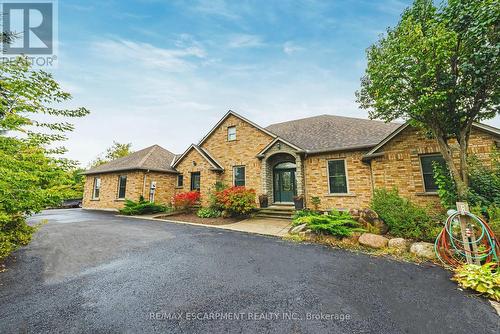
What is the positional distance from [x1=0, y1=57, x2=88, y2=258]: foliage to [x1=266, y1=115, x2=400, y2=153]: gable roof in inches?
397

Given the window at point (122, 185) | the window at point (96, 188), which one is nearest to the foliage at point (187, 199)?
the window at point (122, 185)

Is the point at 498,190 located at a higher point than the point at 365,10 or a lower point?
lower

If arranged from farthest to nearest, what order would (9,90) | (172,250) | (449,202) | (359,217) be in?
(359,217)
(449,202)
(172,250)
(9,90)

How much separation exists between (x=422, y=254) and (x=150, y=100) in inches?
724

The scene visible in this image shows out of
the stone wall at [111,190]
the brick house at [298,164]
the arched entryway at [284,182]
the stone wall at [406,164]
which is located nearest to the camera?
the stone wall at [406,164]

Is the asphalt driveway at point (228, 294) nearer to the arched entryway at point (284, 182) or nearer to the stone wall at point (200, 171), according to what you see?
the arched entryway at point (284, 182)

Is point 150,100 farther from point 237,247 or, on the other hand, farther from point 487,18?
point 487,18

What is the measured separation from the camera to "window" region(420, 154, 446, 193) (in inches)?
307

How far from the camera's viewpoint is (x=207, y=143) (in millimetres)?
15016

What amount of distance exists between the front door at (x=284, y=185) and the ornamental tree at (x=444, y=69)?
22.2ft

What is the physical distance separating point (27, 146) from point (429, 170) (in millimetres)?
13507

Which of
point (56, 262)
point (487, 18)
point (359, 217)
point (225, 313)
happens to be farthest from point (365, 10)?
point (56, 262)

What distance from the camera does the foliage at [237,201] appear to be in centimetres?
1062

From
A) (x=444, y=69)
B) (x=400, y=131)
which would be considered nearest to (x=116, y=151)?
(x=400, y=131)
